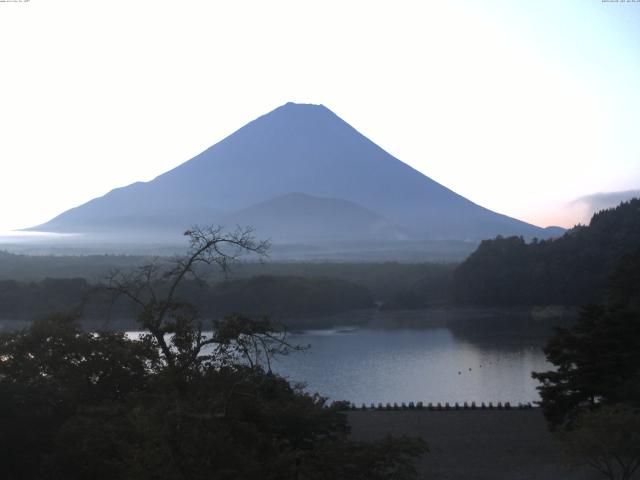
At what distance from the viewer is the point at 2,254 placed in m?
48.8

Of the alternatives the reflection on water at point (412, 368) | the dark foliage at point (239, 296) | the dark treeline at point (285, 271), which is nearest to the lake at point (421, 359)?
the reflection on water at point (412, 368)

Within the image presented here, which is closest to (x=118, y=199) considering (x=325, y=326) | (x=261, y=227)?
(x=261, y=227)

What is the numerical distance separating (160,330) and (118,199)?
310ft

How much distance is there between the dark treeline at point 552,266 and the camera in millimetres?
28969

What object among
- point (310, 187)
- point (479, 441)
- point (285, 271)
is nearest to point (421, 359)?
point (479, 441)

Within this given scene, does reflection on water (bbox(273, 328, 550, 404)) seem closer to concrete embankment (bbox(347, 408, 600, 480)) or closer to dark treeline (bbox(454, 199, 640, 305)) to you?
concrete embankment (bbox(347, 408, 600, 480))

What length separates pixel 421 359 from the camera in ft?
58.4

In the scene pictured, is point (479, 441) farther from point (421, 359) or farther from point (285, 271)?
point (285, 271)

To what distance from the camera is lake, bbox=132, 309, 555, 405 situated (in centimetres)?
1407

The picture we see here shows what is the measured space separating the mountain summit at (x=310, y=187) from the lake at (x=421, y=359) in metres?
62.2

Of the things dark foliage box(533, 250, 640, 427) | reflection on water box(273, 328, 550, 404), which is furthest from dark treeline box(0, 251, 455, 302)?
dark foliage box(533, 250, 640, 427)

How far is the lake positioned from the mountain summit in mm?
62246

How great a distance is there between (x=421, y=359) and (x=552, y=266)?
1400cm

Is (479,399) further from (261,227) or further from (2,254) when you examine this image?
(261,227)
